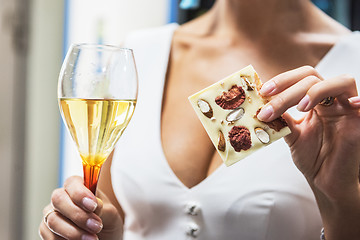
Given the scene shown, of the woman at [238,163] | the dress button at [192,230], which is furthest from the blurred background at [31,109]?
the dress button at [192,230]

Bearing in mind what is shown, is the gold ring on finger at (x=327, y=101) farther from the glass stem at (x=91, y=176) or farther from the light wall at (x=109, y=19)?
the light wall at (x=109, y=19)

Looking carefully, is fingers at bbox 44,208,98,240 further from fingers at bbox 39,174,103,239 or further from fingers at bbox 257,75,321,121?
fingers at bbox 257,75,321,121

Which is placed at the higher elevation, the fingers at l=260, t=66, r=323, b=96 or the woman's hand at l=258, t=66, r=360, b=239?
the fingers at l=260, t=66, r=323, b=96

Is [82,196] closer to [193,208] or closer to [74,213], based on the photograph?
[74,213]

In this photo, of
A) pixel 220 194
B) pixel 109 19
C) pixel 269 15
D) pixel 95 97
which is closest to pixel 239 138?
pixel 95 97

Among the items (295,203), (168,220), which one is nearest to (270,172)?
(295,203)

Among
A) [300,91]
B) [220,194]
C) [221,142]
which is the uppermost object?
[300,91]

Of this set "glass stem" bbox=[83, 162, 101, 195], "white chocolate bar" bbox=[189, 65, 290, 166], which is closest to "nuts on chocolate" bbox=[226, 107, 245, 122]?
"white chocolate bar" bbox=[189, 65, 290, 166]
